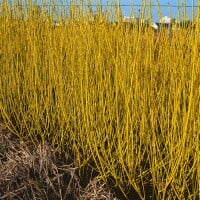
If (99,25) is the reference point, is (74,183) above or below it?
below

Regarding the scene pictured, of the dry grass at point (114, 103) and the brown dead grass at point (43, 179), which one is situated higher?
the dry grass at point (114, 103)

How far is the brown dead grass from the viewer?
2.78m

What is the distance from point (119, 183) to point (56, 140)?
867 mm

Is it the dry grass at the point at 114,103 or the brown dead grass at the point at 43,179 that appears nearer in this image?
the dry grass at the point at 114,103

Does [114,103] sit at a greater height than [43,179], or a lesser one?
greater

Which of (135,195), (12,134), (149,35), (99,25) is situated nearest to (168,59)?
(149,35)

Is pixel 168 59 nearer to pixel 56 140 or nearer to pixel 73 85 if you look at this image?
pixel 73 85

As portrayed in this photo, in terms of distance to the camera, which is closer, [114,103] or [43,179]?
[114,103]

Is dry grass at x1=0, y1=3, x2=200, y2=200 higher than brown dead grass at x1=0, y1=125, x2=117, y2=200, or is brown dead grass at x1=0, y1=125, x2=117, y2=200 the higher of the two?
dry grass at x1=0, y1=3, x2=200, y2=200

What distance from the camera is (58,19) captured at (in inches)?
124

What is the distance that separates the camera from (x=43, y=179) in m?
2.96

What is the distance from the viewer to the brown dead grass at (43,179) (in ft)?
9.12

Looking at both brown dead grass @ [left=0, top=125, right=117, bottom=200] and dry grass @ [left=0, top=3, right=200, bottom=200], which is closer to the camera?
dry grass @ [left=0, top=3, right=200, bottom=200]

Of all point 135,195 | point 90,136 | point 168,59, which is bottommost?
point 135,195
